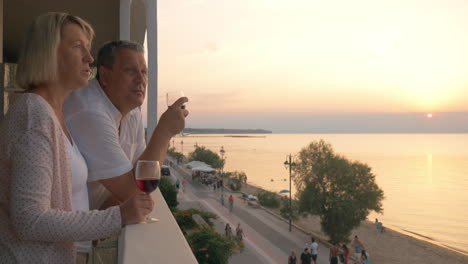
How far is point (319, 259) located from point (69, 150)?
20.4 meters

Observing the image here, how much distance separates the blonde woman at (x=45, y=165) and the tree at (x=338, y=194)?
1040 inches

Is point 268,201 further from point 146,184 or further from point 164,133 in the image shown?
point 146,184

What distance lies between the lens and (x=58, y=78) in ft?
4.30

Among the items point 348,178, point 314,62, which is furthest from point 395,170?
point 348,178

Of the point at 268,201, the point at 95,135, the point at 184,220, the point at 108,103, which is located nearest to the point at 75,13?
the point at 108,103

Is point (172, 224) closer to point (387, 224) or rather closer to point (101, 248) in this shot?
point (101, 248)

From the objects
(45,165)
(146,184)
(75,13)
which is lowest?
(146,184)

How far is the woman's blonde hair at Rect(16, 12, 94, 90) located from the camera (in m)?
1.22

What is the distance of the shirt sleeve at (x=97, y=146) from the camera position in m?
1.48

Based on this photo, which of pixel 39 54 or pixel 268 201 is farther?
pixel 268 201

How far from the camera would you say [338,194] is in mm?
27953

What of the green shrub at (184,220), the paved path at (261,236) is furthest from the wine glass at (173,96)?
the paved path at (261,236)

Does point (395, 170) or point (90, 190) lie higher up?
point (90, 190)

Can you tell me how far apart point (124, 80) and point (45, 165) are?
2.73 ft
